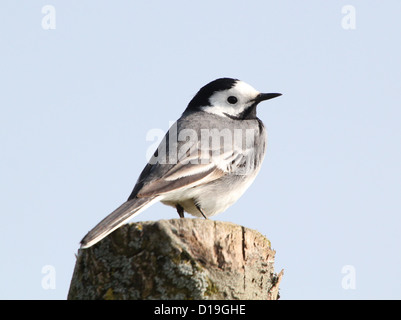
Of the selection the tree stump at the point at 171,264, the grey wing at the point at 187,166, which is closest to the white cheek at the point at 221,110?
the grey wing at the point at 187,166

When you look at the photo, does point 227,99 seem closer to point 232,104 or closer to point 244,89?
point 232,104

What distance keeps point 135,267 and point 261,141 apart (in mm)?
4489

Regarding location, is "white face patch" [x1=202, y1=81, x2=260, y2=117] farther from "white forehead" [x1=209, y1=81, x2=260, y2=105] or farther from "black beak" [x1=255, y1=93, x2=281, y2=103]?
"black beak" [x1=255, y1=93, x2=281, y2=103]

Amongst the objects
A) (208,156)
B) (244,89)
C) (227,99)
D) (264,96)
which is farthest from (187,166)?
(264,96)

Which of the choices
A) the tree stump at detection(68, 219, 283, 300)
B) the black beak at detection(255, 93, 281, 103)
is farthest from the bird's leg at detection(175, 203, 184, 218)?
the tree stump at detection(68, 219, 283, 300)

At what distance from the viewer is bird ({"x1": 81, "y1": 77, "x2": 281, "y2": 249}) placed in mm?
8133

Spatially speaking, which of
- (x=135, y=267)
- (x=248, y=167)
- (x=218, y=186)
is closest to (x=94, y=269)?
(x=135, y=267)

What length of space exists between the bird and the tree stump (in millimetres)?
871

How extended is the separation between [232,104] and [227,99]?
116 mm
